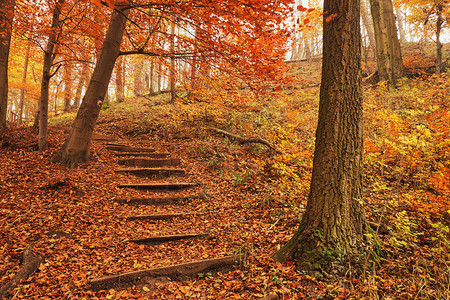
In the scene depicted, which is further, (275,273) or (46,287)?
(275,273)

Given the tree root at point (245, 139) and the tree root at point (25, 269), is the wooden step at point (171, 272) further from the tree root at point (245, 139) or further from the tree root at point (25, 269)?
the tree root at point (245, 139)

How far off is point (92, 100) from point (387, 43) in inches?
533

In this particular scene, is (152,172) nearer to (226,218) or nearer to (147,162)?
(147,162)

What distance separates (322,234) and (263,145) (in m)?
5.22

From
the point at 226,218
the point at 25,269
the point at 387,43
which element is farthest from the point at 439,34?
the point at 25,269

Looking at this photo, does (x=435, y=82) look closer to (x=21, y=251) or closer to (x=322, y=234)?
(x=322, y=234)

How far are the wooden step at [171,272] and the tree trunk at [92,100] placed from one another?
4378 millimetres

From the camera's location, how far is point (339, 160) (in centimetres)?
296

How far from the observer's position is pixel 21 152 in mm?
6176

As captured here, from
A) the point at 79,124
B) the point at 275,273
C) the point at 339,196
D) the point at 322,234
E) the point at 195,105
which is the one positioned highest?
the point at 195,105

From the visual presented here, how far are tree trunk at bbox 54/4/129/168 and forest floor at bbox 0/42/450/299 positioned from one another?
1.61 feet

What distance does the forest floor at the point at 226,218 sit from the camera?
2.77 meters

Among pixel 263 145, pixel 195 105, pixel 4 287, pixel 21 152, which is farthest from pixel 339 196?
pixel 195 105

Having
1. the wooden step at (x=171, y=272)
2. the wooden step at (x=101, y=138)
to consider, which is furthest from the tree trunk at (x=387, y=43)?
the wooden step at (x=101, y=138)
